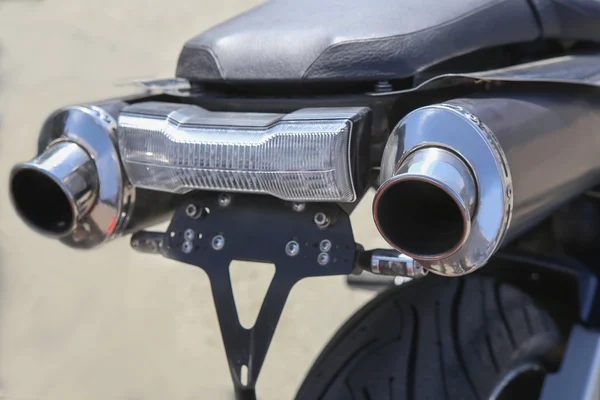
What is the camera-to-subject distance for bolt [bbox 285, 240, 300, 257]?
0.94m

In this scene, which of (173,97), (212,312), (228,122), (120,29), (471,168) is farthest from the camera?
(120,29)

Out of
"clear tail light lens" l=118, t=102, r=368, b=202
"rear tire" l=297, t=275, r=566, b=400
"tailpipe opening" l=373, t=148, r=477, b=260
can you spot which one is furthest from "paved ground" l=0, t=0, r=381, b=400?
"tailpipe opening" l=373, t=148, r=477, b=260

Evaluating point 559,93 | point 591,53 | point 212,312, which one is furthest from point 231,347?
point 212,312

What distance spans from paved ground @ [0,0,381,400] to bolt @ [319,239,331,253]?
1245 millimetres

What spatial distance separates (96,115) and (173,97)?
14cm

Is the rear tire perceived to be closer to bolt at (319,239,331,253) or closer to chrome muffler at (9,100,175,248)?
bolt at (319,239,331,253)

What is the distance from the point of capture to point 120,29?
4.29m

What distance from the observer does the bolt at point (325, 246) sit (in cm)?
93

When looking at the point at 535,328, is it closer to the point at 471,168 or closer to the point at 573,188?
the point at 573,188

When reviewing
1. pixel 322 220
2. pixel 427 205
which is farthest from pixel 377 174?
pixel 427 205

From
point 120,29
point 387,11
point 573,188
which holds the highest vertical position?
point 387,11

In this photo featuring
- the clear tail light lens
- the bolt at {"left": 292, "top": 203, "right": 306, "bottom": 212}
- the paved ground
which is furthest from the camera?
the paved ground

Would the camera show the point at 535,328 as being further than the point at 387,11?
Yes

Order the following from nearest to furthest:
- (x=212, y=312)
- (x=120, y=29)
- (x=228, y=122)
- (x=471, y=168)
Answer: (x=471, y=168) < (x=228, y=122) < (x=212, y=312) < (x=120, y=29)
